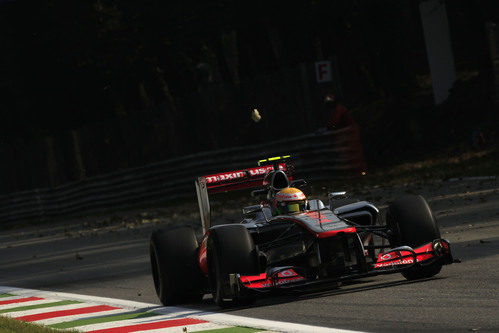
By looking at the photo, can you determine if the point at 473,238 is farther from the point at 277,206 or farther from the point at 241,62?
the point at 241,62

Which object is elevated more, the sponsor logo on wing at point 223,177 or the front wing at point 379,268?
the sponsor logo on wing at point 223,177

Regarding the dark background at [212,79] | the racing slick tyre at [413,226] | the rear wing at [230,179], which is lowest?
the racing slick tyre at [413,226]

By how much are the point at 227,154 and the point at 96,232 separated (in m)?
5.83

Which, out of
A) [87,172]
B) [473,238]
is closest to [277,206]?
[473,238]

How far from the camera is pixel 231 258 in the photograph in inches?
363

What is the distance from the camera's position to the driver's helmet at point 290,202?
10.2 metres

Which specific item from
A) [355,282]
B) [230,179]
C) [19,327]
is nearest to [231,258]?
[355,282]

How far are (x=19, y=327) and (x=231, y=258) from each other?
1868 mm

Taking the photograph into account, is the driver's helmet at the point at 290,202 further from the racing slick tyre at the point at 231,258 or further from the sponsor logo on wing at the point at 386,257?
the sponsor logo on wing at the point at 386,257

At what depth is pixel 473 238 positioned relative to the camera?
41.8 feet

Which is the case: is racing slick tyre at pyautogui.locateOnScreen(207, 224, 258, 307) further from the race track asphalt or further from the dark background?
the dark background

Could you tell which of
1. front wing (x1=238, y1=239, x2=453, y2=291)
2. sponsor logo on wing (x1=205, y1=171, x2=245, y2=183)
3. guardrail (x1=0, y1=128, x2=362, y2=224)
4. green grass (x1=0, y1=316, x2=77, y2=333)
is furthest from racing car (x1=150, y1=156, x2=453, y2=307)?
guardrail (x1=0, y1=128, x2=362, y2=224)

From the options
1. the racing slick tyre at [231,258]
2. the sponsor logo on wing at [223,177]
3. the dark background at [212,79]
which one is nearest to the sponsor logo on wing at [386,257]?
the racing slick tyre at [231,258]

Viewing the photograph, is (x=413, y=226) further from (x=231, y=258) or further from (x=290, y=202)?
Answer: (x=231, y=258)
